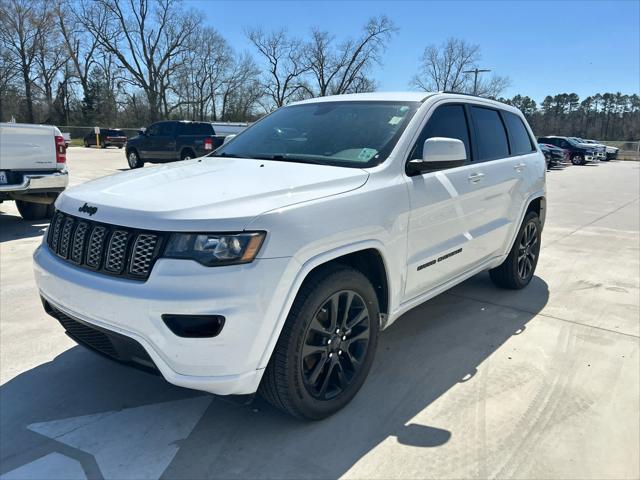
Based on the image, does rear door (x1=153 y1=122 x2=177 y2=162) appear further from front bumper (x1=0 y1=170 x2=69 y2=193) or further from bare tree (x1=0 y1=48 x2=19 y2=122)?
bare tree (x1=0 y1=48 x2=19 y2=122)

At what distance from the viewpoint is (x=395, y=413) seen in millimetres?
2814

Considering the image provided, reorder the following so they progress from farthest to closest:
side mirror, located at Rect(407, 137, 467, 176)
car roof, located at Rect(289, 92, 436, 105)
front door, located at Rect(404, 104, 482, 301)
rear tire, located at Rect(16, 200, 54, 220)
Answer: rear tire, located at Rect(16, 200, 54, 220) → car roof, located at Rect(289, 92, 436, 105) → front door, located at Rect(404, 104, 482, 301) → side mirror, located at Rect(407, 137, 467, 176)

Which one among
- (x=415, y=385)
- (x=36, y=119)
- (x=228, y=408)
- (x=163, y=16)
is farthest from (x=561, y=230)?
(x=36, y=119)

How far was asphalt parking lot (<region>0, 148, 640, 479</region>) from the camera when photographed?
2.39 metres

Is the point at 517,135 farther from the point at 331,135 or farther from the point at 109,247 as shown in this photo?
the point at 109,247

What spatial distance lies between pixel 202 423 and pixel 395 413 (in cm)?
109

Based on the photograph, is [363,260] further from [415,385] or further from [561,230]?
[561,230]

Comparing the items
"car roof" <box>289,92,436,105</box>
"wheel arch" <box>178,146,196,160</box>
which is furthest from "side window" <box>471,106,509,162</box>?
"wheel arch" <box>178,146,196,160</box>

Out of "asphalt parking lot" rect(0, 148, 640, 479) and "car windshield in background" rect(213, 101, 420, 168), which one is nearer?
"asphalt parking lot" rect(0, 148, 640, 479)

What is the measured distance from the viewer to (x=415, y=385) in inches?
124

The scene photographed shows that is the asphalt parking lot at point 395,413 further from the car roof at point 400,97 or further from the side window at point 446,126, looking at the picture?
the car roof at point 400,97

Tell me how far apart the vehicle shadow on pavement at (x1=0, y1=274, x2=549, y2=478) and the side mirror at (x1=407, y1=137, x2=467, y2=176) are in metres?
1.37

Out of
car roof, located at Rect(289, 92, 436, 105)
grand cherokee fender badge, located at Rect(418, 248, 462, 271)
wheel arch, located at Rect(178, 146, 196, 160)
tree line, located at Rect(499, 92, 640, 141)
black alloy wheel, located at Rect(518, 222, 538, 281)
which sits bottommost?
black alloy wheel, located at Rect(518, 222, 538, 281)

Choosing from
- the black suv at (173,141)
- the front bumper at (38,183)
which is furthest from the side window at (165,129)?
the front bumper at (38,183)
